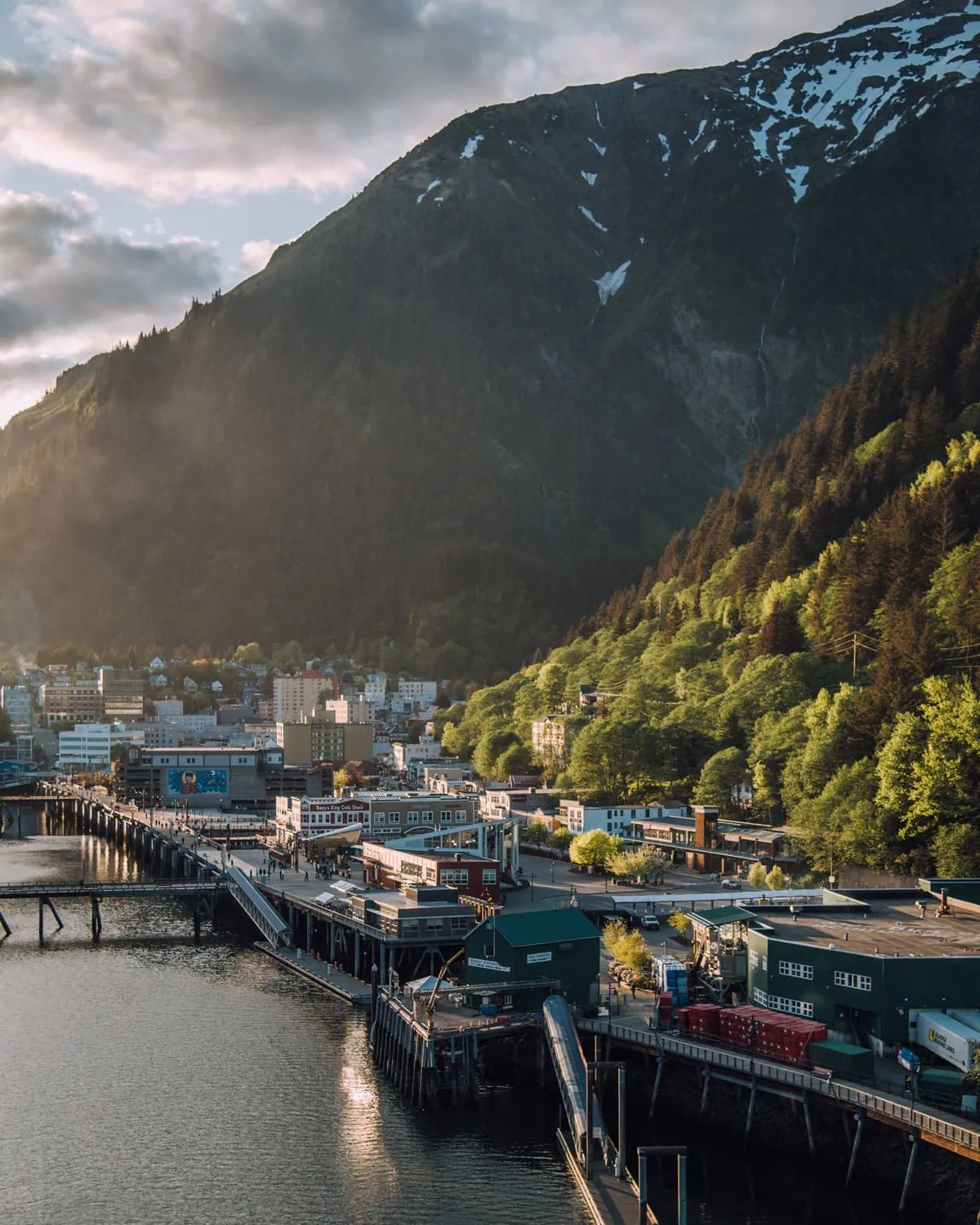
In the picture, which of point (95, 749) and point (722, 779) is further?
point (95, 749)

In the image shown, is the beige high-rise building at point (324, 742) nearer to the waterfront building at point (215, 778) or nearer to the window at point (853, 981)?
the waterfront building at point (215, 778)

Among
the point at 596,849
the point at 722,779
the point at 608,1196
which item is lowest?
the point at 608,1196

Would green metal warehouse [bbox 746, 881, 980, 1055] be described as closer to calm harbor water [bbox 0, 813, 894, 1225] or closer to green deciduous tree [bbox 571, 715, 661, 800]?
calm harbor water [bbox 0, 813, 894, 1225]

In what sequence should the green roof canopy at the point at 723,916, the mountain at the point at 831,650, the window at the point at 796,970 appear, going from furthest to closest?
the mountain at the point at 831,650
the green roof canopy at the point at 723,916
the window at the point at 796,970

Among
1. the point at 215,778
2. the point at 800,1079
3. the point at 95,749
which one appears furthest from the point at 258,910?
the point at 95,749

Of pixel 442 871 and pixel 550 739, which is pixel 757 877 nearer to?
pixel 442 871

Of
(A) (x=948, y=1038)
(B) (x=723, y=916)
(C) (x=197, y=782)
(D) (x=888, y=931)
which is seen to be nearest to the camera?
(A) (x=948, y=1038)

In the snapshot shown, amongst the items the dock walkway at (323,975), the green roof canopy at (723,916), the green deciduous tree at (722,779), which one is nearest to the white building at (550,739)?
the green deciduous tree at (722,779)
